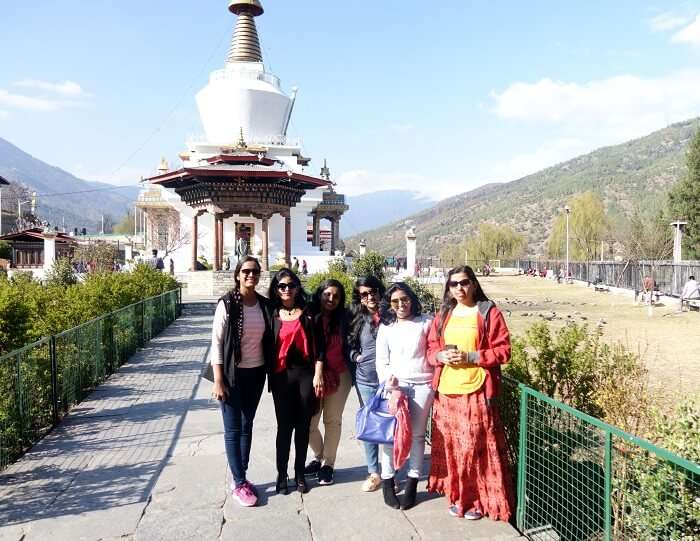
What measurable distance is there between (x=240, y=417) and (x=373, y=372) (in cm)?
104

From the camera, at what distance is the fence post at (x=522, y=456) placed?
12.7ft

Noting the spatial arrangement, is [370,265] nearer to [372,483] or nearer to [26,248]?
[372,483]

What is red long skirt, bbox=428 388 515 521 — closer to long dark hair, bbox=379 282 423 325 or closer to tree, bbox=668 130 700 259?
long dark hair, bbox=379 282 423 325

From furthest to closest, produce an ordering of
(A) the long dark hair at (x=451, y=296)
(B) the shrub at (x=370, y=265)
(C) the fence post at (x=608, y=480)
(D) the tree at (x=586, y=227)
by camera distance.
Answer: (D) the tree at (x=586, y=227) < (B) the shrub at (x=370, y=265) < (A) the long dark hair at (x=451, y=296) < (C) the fence post at (x=608, y=480)

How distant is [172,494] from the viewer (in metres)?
4.46

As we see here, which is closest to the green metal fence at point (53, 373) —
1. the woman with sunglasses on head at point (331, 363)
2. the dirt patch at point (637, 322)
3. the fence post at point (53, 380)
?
the fence post at point (53, 380)

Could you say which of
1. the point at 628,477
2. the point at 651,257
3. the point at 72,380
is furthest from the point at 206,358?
the point at 651,257

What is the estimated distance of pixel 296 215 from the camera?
3466 centimetres

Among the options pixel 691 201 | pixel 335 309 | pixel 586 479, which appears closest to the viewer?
pixel 586 479

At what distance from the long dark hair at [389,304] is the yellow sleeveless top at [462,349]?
0.30 metres

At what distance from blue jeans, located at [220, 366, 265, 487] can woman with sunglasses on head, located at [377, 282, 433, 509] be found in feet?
3.19

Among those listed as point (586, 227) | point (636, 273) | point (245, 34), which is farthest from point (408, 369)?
point (586, 227)

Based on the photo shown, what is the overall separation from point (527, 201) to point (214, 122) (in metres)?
87.3

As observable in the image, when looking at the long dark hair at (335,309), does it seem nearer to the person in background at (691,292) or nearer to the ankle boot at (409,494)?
the ankle boot at (409,494)
